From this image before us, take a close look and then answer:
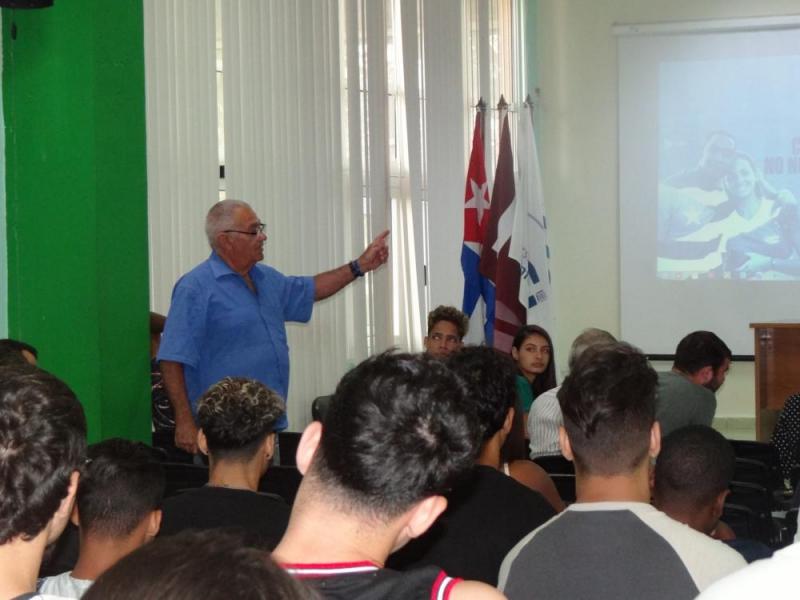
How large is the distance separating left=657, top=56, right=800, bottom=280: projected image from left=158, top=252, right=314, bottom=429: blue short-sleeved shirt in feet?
19.2

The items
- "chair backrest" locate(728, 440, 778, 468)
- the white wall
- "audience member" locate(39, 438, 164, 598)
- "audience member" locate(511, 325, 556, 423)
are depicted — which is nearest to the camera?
"audience member" locate(39, 438, 164, 598)

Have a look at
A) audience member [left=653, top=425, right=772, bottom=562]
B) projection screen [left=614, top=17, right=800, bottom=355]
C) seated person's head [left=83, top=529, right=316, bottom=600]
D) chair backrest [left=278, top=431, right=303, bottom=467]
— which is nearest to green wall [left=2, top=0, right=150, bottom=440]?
chair backrest [left=278, top=431, right=303, bottom=467]

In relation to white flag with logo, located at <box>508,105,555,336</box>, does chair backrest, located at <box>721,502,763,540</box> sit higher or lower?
lower

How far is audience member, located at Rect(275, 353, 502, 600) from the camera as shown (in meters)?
1.35

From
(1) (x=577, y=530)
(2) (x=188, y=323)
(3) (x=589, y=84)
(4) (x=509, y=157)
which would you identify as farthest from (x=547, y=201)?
(1) (x=577, y=530)

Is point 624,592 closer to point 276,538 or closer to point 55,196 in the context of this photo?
point 276,538

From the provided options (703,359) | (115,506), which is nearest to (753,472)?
(703,359)

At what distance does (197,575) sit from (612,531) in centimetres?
134

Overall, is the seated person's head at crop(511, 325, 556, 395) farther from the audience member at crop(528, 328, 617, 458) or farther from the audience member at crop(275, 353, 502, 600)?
the audience member at crop(275, 353, 502, 600)

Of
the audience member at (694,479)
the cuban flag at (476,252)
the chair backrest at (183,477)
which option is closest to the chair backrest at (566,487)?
the audience member at (694,479)

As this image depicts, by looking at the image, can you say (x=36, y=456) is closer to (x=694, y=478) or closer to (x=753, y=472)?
(x=694, y=478)

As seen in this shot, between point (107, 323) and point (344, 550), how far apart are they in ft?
10.0

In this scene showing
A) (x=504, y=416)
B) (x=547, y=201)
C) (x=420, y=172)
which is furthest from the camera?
(x=547, y=201)

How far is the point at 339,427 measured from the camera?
1.38 meters
